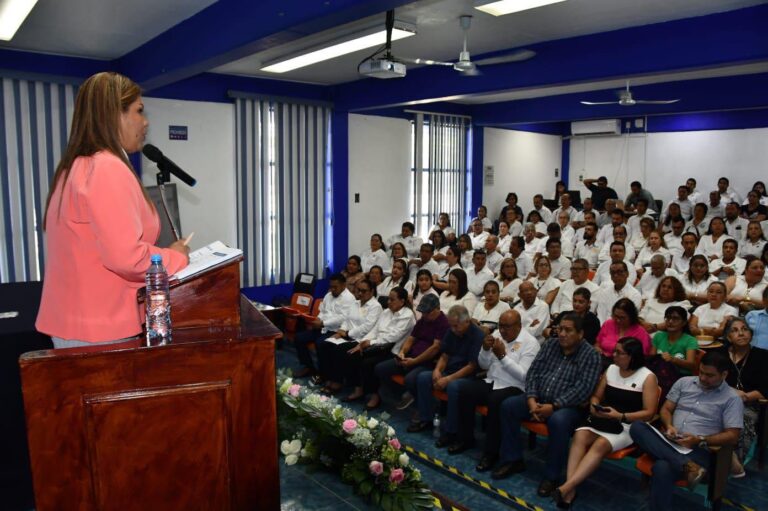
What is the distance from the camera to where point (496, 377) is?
466 centimetres

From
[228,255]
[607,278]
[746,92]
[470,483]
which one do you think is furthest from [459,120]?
[228,255]

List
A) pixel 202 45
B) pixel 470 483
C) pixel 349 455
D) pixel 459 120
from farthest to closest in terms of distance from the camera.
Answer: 1. pixel 459 120
2. pixel 202 45
3. pixel 470 483
4. pixel 349 455

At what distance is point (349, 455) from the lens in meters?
3.10

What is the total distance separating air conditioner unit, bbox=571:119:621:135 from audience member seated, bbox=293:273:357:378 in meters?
8.22

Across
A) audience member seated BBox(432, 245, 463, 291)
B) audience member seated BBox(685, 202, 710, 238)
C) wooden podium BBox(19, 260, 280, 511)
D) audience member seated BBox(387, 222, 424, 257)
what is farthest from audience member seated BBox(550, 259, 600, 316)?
wooden podium BBox(19, 260, 280, 511)

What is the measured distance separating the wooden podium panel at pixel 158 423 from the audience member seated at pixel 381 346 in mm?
3805

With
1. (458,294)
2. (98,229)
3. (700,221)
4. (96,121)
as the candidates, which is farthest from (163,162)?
(700,221)

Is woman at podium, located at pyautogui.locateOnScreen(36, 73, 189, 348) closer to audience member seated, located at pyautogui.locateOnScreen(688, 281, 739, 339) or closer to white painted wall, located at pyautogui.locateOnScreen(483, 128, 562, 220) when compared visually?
audience member seated, located at pyautogui.locateOnScreen(688, 281, 739, 339)

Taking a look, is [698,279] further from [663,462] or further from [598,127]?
[598,127]

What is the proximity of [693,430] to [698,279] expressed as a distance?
9.86ft

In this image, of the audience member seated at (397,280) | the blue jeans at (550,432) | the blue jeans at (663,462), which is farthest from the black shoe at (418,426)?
the audience member seated at (397,280)

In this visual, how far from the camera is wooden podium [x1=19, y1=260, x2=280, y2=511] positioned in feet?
4.95

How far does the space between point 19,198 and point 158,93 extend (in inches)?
78.9

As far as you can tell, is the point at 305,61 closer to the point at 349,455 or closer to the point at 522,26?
the point at 522,26
